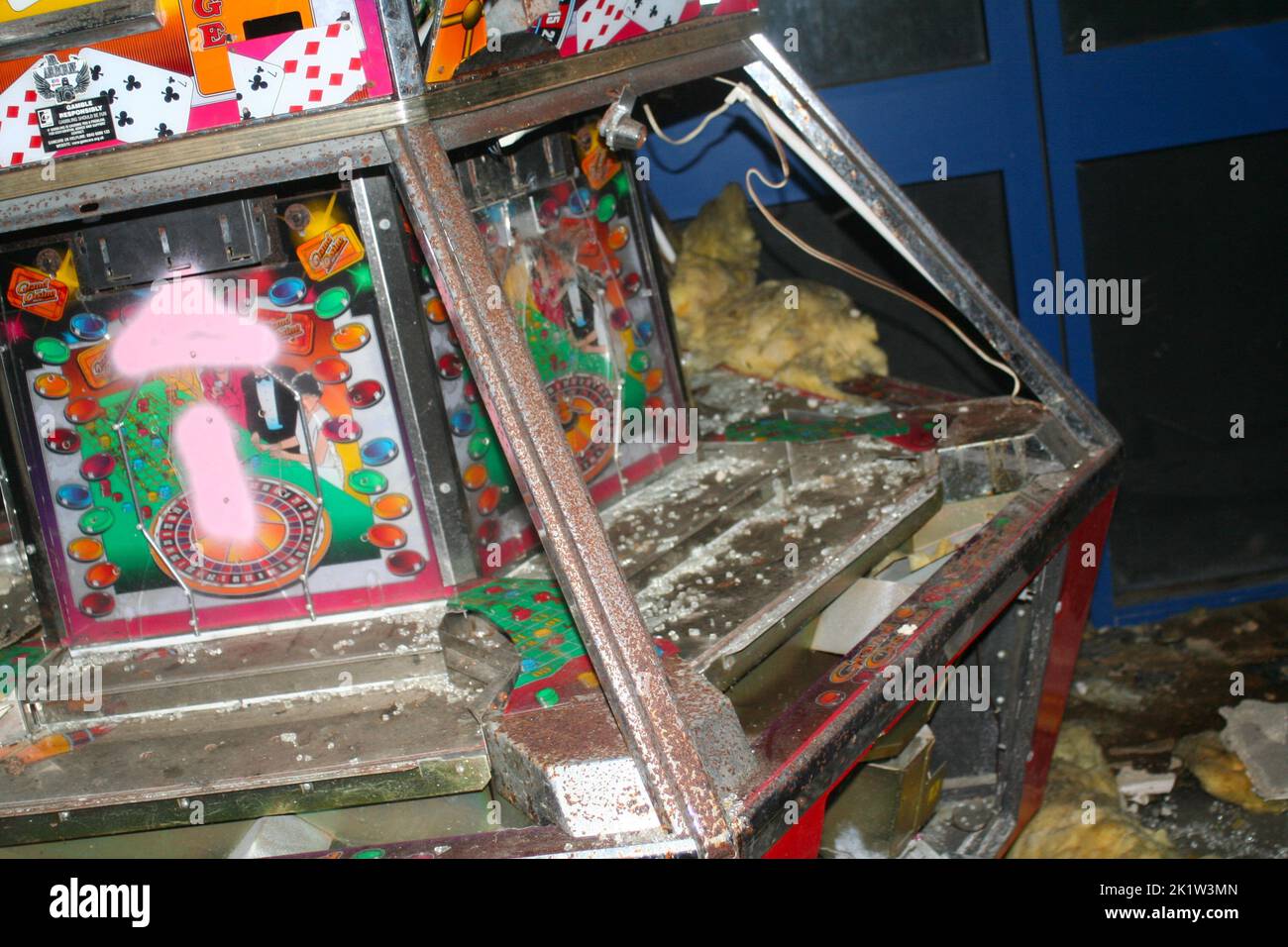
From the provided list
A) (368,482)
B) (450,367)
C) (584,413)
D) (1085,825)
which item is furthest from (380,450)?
(1085,825)

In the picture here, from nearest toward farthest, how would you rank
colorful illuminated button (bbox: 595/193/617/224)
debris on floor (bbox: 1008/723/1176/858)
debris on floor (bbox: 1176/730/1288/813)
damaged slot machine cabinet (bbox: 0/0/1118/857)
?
damaged slot machine cabinet (bbox: 0/0/1118/857) → colorful illuminated button (bbox: 595/193/617/224) → debris on floor (bbox: 1008/723/1176/858) → debris on floor (bbox: 1176/730/1288/813)

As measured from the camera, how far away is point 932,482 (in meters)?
1.97

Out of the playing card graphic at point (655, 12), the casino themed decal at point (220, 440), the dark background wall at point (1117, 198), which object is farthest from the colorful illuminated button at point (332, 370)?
the dark background wall at point (1117, 198)

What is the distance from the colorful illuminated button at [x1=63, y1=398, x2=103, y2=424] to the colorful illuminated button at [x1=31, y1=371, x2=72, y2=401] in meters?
0.02

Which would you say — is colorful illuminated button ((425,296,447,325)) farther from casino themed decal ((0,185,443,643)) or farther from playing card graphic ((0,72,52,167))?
playing card graphic ((0,72,52,167))

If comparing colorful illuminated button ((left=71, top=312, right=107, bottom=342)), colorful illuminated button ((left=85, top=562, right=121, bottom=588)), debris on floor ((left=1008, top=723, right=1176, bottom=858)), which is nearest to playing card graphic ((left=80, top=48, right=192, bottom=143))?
colorful illuminated button ((left=71, top=312, right=107, bottom=342))

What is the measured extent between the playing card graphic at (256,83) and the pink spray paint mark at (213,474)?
0.50 metres

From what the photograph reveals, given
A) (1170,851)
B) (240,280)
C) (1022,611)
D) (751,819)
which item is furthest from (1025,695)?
(240,280)

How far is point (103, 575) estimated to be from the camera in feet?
5.92

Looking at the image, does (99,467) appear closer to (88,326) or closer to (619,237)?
(88,326)

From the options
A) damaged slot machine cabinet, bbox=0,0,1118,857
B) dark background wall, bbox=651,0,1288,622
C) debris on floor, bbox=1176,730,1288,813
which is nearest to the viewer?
damaged slot machine cabinet, bbox=0,0,1118,857

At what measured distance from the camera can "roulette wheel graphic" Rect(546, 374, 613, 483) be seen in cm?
196

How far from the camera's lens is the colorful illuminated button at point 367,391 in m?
1.70

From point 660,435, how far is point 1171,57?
1.54m
